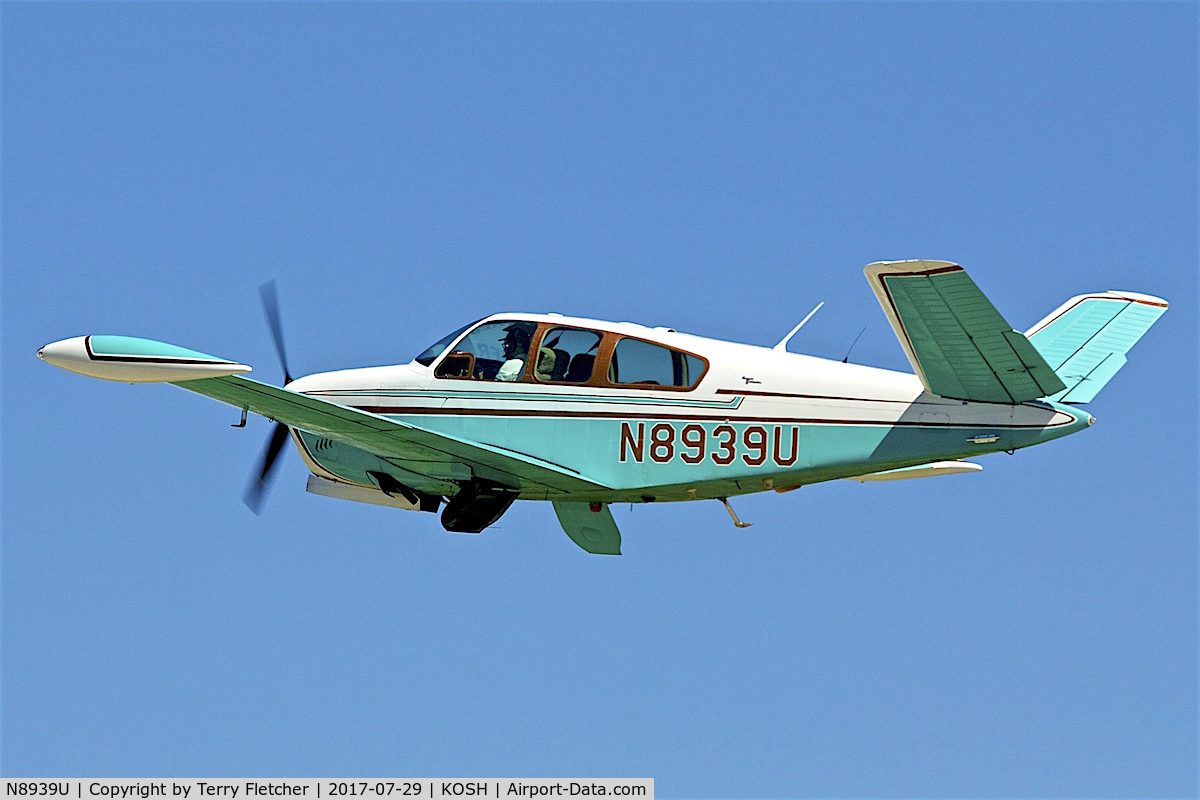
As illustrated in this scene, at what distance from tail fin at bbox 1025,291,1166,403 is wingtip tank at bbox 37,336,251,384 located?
796 centimetres

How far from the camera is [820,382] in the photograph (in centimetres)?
1572

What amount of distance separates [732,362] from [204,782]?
6.85m

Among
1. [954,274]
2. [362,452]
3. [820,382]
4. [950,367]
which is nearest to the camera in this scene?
[954,274]

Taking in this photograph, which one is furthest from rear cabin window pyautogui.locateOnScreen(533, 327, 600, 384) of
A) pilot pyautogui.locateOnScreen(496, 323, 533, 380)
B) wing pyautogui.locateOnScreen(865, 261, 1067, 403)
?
wing pyautogui.locateOnScreen(865, 261, 1067, 403)

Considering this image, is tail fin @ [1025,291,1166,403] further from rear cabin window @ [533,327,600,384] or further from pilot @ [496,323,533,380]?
pilot @ [496,323,533,380]

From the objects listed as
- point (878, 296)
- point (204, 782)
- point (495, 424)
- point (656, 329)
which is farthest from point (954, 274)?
point (204, 782)

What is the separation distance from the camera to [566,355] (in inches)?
643

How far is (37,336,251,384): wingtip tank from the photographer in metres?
13.5

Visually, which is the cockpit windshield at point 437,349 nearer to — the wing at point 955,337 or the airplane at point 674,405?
the airplane at point 674,405

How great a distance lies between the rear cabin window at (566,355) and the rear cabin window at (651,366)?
10.5 inches

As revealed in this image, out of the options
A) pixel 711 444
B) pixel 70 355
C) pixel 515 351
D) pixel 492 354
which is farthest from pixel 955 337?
pixel 70 355

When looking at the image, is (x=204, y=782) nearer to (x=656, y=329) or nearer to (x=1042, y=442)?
(x=656, y=329)

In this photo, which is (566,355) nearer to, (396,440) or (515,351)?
(515,351)

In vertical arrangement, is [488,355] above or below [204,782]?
above
